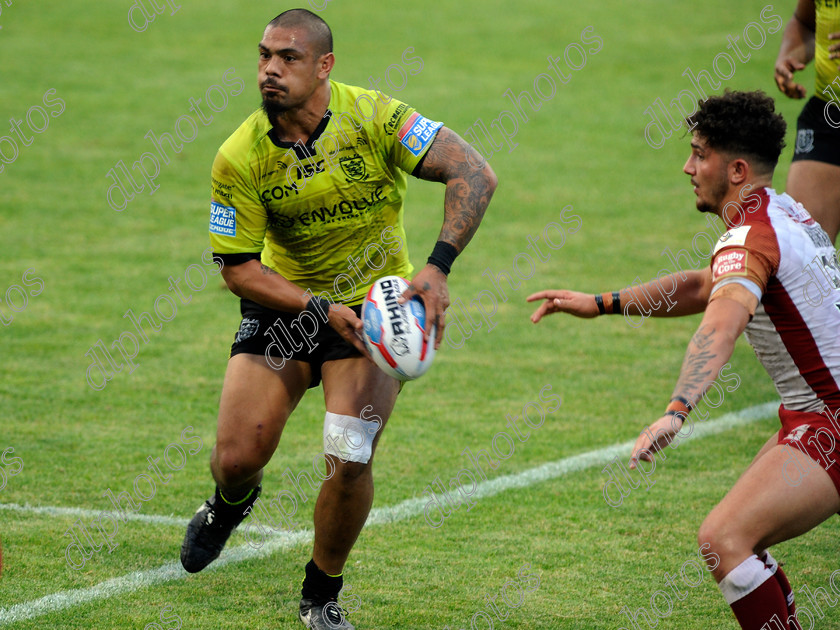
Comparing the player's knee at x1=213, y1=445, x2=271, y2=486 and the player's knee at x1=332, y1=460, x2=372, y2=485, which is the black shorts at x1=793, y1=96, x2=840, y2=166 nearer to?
the player's knee at x1=332, y1=460, x2=372, y2=485

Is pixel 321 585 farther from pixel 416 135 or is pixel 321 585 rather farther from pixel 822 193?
pixel 822 193

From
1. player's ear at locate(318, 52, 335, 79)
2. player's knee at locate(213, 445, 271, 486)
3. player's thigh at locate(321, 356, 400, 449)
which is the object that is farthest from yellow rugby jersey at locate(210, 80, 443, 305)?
player's knee at locate(213, 445, 271, 486)

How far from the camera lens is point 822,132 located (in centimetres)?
700

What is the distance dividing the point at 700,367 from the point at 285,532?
3.10 metres

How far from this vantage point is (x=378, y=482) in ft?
22.4

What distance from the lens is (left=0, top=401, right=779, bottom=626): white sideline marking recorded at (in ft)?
16.6

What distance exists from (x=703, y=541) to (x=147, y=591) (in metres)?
2.83

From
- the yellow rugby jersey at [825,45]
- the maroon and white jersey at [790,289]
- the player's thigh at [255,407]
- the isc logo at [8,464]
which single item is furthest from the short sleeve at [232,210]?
the yellow rugby jersey at [825,45]

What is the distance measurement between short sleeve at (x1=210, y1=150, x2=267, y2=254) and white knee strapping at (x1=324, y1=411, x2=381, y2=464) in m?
0.99

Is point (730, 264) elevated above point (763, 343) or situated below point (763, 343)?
above

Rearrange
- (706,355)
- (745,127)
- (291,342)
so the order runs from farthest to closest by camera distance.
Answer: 1. (291,342)
2. (745,127)
3. (706,355)

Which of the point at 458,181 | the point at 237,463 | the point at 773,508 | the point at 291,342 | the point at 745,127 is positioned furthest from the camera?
the point at 291,342

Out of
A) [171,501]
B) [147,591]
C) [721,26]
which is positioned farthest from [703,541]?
[721,26]

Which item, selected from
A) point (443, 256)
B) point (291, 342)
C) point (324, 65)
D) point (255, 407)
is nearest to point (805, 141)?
point (443, 256)
